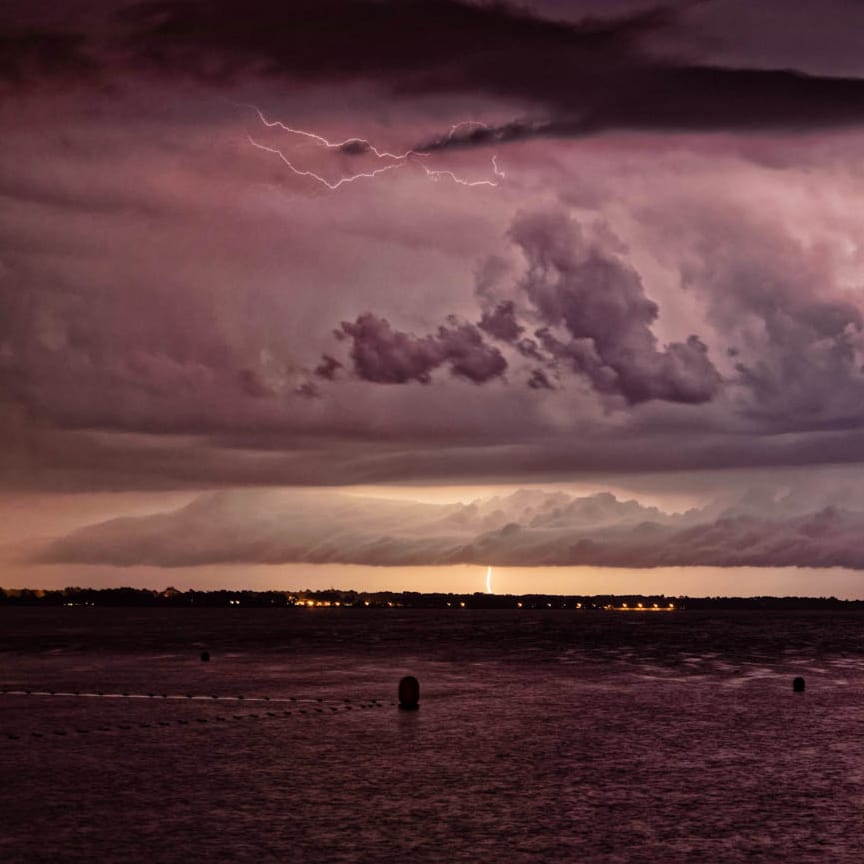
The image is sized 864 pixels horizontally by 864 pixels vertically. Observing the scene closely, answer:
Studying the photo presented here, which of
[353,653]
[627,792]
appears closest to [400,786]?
[627,792]

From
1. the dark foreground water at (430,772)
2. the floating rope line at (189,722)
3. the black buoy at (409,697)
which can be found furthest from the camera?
the black buoy at (409,697)

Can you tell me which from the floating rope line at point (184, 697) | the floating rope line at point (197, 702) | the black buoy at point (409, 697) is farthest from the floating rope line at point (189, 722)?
the floating rope line at point (184, 697)

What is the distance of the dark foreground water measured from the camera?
30.9 meters

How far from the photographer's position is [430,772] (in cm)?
4247

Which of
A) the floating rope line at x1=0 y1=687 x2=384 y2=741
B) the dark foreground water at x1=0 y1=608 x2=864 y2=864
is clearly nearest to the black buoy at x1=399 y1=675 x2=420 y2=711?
the dark foreground water at x1=0 y1=608 x2=864 y2=864

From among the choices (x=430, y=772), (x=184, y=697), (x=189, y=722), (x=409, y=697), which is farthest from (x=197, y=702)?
(x=430, y=772)

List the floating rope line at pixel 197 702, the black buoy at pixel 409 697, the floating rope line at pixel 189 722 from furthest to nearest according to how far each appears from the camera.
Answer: the black buoy at pixel 409 697 < the floating rope line at pixel 197 702 < the floating rope line at pixel 189 722

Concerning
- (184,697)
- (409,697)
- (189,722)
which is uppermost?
(409,697)

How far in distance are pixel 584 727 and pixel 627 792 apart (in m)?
18.5

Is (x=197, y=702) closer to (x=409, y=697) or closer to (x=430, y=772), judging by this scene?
(x=409, y=697)

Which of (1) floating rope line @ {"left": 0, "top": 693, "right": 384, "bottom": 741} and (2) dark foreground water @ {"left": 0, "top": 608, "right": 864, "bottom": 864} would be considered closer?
(2) dark foreground water @ {"left": 0, "top": 608, "right": 864, "bottom": 864}

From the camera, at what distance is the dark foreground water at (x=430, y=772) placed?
1216 inches

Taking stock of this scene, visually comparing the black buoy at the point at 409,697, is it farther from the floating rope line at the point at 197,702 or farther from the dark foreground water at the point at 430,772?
the floating rope line at the point at 197,702

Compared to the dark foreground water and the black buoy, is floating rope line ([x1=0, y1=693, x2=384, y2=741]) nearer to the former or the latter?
the dark foreground water
